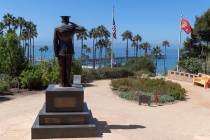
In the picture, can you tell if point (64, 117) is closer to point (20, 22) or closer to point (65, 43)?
point (65, 43)

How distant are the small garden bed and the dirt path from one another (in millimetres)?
716

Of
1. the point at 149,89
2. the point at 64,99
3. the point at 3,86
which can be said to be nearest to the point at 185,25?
the point at 149,89

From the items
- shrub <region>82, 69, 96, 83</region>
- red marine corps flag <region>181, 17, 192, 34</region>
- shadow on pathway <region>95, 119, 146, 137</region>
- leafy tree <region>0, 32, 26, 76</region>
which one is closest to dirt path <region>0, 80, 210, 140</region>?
shadow on pathway <region>95, 119, 146, 137</region>

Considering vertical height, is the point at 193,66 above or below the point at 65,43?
below

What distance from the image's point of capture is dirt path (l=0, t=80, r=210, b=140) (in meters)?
14.4

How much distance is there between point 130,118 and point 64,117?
408 centimetres

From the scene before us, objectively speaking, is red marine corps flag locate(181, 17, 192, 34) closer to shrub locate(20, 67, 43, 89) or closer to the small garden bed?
the small garden bed

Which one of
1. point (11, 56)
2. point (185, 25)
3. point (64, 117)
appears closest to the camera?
point (64, 117)

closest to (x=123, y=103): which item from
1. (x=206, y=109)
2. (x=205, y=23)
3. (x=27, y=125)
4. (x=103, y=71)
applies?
(x=206, y=109)

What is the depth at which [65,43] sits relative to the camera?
589 inches

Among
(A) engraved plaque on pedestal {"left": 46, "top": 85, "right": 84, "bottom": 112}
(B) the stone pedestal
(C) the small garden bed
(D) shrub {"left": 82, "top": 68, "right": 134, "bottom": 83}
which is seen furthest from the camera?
(D) shrub {"left": 82, "top": 68, "right": 134, "bottom": 83}

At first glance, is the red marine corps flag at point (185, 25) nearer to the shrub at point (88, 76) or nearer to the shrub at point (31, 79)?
the shrub at point (88, 76)

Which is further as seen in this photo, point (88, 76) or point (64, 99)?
point (88, 76)

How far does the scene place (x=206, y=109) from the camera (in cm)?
2072
